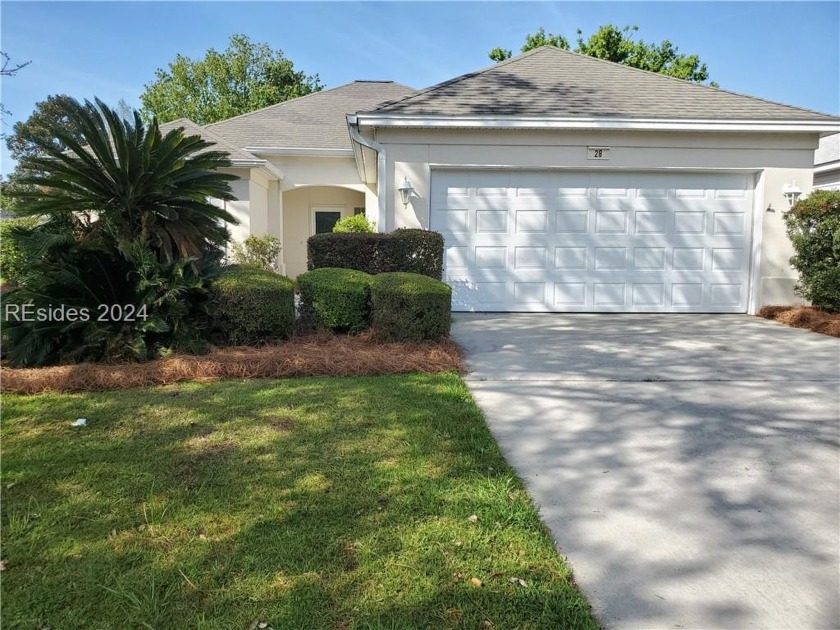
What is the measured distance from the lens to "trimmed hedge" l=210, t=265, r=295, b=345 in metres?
6.37

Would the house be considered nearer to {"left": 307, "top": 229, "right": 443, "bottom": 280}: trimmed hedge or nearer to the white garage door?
the white garage door

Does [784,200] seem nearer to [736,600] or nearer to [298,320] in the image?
[298,320]

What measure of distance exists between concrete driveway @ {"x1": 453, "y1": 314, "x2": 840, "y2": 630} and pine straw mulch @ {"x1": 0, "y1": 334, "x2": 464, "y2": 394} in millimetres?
699

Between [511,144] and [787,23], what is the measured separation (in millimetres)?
6960

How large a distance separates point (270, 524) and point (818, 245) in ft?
32.1

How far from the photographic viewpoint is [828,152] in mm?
15008

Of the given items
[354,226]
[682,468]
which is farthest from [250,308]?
[354,226]

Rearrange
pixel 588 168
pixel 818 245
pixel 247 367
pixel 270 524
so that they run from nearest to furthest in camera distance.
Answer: pixel 270 524, pixel 247 367, pixel 818 245, pixel 588 168

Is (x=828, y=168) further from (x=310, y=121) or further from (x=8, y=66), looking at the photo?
(x=8, y=66)

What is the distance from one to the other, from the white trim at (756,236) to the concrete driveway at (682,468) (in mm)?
3118

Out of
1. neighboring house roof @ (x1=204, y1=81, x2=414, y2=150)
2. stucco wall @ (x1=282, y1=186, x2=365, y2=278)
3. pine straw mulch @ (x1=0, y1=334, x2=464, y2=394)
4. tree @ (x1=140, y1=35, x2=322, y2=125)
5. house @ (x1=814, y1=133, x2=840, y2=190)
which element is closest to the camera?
pine straw mulch @ (x1=0, y1=334, x2=464, y2=394)

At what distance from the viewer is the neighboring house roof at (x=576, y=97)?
938 centimetres

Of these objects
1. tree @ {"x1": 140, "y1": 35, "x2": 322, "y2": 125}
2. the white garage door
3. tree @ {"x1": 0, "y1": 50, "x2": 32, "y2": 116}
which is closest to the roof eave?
the white garage door

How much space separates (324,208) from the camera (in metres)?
17.7
